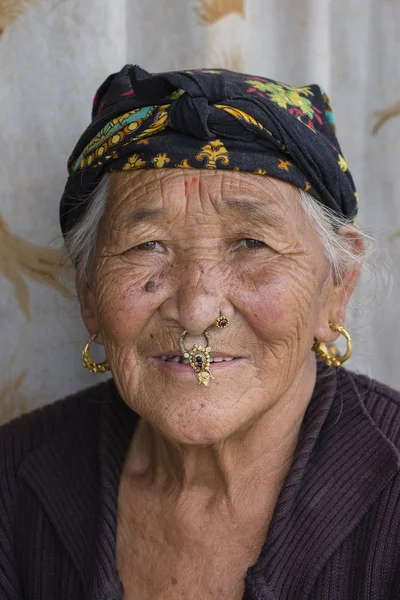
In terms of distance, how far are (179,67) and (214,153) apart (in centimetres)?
98

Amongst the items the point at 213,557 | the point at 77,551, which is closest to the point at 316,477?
the point at 213,557

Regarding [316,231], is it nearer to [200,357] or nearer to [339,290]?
[339,290]

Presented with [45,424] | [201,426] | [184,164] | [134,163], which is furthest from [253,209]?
[45,424]

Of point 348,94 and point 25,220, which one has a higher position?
point 348,94

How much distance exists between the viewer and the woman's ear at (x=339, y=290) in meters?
2.18

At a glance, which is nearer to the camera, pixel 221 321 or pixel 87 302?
pixel 221 321

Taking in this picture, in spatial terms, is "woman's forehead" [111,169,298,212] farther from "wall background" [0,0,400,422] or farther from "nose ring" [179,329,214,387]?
"wall background" [0,0,400,422]

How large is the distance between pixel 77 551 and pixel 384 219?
151 cm

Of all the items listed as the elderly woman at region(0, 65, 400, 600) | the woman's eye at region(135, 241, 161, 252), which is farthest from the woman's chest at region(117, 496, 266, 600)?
the woman's eye at region(135, 241, 161, 252)

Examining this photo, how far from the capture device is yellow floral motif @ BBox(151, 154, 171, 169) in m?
1.98

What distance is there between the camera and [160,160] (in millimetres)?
1983

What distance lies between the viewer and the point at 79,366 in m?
3.04

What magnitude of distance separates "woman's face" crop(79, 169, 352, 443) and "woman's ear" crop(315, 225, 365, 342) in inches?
4.9

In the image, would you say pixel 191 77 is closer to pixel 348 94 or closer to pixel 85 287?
pixel 85 287
